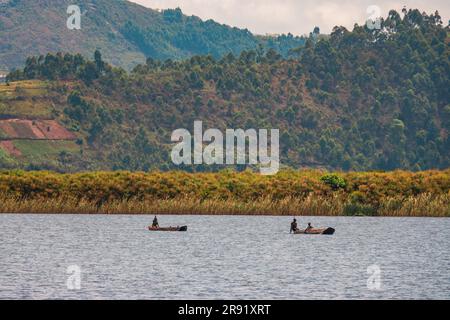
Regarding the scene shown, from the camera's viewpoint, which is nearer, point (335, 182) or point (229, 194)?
point (335, 182)

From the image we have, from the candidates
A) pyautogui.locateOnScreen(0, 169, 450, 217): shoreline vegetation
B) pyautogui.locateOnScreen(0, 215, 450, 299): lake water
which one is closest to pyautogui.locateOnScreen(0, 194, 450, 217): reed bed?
pyautogui.locateOnScreen(0, 169, 450, 217): shoreline vegetation

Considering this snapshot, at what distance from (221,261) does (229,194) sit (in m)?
39.5

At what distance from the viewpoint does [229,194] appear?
11231 centimetres

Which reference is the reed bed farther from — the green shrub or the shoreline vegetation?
the green shrub

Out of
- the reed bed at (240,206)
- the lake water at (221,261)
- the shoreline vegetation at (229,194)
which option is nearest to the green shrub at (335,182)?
the shoreline vegetation at (229,194)

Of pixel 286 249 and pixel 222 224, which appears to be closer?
pixel 286 249

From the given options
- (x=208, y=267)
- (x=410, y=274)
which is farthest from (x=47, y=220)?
(x=410, y=274)

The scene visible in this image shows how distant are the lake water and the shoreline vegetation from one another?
2.07 meters

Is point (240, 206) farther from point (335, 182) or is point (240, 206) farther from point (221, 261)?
point (221, 261)

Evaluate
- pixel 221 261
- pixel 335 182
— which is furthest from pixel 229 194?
pixel 221 261

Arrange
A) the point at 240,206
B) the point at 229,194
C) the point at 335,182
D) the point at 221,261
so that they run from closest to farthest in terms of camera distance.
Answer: the point at 221,261 < the point at 240,206 < the point at 335,182 < the point at 229,194

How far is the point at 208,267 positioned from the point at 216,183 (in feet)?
151

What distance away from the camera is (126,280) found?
203ft
